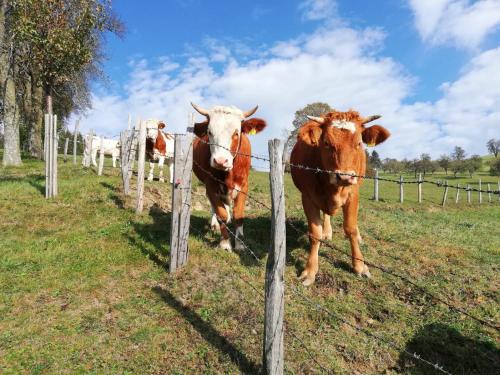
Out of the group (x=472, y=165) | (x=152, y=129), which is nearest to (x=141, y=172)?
(x=152, y=129)

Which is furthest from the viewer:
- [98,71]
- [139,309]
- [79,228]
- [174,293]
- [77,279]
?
[98,71]

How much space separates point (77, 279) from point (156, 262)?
48.6 inches

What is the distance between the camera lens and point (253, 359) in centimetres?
411

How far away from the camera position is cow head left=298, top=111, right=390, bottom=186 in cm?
536

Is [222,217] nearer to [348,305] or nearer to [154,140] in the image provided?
[348,305]

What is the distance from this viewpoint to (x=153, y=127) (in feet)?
51.8

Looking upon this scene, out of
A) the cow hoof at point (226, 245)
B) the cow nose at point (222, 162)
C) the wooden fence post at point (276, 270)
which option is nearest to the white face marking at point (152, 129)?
the cow hoof at point (226, 245)

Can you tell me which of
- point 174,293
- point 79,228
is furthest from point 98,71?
point 174,293

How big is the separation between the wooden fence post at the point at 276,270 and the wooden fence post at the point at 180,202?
273 cm

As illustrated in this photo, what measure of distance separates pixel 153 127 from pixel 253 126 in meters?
9.20

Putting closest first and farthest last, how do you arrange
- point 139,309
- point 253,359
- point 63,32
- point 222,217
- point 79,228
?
point 253,359, point 139,309, point 222,217, point 79,228, point 63,32

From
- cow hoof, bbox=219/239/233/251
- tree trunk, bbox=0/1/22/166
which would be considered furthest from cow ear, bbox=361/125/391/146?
tree trunk, bbox=0/1/22/166

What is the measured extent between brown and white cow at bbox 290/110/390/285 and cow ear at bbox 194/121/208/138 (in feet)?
6.72

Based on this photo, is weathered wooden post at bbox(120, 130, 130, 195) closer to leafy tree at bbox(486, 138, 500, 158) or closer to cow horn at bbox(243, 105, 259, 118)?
cow horn at bbox(243, 105, 259, 118)
